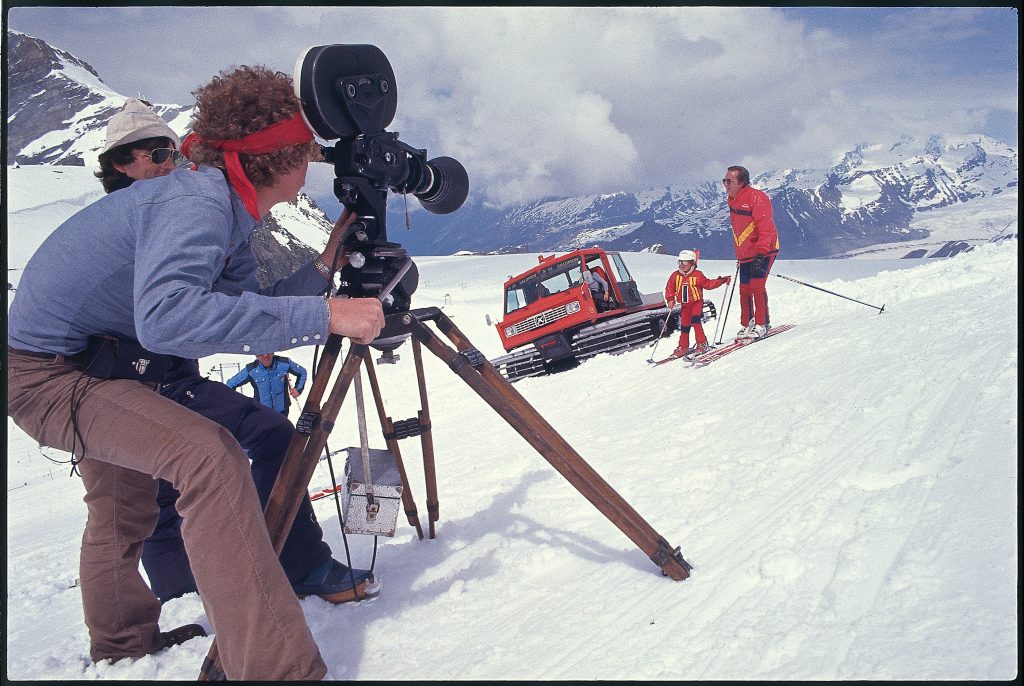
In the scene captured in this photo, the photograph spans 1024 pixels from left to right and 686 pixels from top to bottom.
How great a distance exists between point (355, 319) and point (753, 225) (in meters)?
8.28

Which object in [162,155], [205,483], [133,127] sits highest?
[133,127]

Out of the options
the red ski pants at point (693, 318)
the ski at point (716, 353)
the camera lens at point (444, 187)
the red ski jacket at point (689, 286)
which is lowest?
the ski at point (716, 353)

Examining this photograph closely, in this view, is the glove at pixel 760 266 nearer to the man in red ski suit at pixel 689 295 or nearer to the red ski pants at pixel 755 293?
the red ski pants at pixel 755 293

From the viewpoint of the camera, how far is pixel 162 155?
10.9 ft

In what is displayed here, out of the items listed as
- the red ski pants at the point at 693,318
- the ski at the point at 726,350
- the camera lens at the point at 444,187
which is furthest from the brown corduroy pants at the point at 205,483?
the red ski pants at the point at 693,318

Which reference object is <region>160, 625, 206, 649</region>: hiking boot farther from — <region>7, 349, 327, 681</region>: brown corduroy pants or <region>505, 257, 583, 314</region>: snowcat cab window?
<region>505, 257, 583, 314</region>: snowcat cab window

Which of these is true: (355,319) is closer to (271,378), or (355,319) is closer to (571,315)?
(271,378)

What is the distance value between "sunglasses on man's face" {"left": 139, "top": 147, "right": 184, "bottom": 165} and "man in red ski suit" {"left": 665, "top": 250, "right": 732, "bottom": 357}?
25.9 ft

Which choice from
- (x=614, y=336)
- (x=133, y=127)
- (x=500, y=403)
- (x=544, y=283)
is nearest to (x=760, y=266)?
(x=614, y=336)

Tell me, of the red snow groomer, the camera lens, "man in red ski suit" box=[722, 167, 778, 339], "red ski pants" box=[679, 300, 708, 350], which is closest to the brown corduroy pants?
the camera lens

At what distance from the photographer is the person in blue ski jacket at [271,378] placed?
807cm

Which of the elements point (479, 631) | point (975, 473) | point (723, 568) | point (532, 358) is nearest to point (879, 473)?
point (975, 473)

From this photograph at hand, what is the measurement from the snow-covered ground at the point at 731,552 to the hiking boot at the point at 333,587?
64mm

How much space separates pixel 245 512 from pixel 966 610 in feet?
7.55
